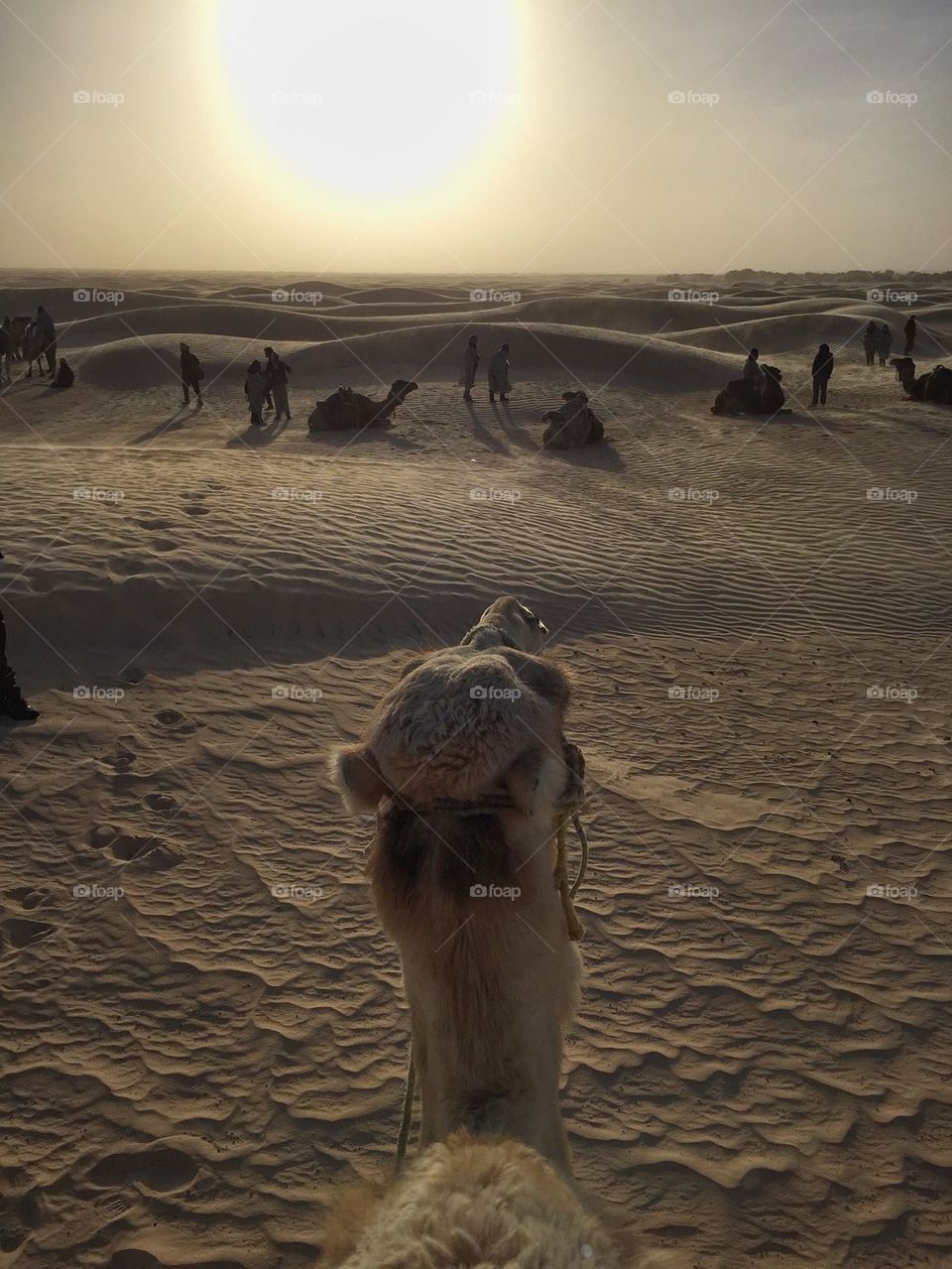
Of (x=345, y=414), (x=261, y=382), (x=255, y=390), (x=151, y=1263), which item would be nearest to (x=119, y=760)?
(x=151, y=1263)

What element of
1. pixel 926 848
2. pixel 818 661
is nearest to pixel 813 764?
pixel 926 848

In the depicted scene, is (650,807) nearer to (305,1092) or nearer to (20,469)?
(305,1092)

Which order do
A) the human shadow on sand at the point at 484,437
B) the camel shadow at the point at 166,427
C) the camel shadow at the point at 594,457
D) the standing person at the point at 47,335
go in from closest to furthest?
the camel shadow at the point at 594,457, the human shadow on sand at the point at 484,437, the camel shadow at the point at 166,427, the standing person at the point at 47,335

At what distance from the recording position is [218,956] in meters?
5.12

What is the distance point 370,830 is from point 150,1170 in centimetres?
297

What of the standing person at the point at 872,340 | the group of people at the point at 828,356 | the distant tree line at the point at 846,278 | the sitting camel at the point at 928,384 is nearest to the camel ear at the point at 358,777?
the group of people at the point at 828,356

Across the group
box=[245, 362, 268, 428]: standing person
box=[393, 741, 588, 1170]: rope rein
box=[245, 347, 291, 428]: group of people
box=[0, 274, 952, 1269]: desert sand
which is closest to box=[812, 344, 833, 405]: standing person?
box=[0, 274, 952, 1269]: desert sand

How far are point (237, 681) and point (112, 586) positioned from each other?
229cm

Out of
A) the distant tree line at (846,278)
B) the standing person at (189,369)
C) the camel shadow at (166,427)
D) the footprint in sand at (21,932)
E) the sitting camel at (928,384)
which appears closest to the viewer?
the footprint in sand at (21,932)

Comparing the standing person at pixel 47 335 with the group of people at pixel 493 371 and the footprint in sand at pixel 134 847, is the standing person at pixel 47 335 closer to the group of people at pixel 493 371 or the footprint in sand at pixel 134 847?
the group of people at pixel 493 371

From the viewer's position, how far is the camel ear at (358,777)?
197 cm

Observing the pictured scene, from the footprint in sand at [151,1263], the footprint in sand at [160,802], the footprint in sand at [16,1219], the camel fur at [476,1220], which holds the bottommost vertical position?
the footprint in sand at [151,1263]

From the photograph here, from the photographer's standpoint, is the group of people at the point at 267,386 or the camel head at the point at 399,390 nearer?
the group of people at the point at 267,386

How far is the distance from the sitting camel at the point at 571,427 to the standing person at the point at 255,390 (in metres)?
6.69
